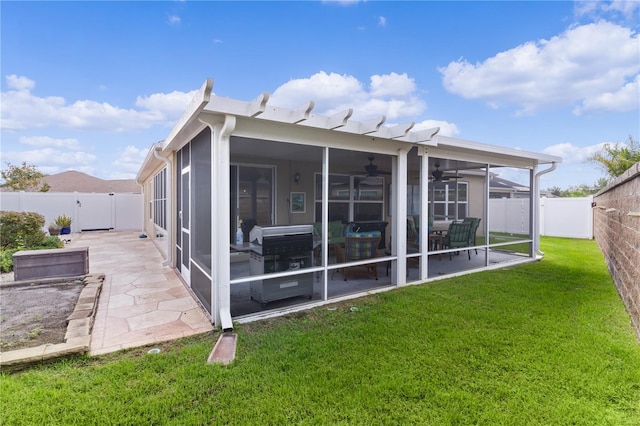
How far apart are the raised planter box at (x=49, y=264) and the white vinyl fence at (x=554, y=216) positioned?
12970 millimetres

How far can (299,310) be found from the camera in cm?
432

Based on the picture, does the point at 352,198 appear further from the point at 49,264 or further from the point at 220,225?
the point at 49,264

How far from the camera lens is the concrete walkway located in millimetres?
3424

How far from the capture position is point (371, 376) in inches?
105

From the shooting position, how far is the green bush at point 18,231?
7945mm

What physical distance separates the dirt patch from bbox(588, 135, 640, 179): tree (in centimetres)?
1657

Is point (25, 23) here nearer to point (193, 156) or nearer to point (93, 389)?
point (193, 156)

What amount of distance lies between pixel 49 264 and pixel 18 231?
361 cm

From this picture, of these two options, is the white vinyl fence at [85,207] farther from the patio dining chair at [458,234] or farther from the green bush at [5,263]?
the patio dining chair at [458,234]

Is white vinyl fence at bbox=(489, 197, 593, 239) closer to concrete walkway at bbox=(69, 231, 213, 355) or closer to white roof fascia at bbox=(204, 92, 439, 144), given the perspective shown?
white roof fascia at bbox=(204, 92, 439, 144)

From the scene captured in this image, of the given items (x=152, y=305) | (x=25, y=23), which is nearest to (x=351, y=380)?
(x=152, y=305)

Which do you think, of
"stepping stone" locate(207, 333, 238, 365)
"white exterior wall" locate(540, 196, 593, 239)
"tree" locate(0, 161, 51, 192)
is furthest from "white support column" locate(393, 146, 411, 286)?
"tree" locate(0, 161, 51, 192)

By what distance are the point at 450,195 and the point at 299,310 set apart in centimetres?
951

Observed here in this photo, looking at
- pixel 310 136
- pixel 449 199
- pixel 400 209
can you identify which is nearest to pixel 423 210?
pixel 400 209
